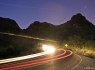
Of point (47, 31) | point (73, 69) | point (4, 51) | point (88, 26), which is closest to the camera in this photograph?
point (73, 69)

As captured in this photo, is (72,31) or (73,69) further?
(72,31)

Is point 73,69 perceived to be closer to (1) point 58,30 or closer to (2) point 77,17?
(1) point 58,30

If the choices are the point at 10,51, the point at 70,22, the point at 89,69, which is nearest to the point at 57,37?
the point at 70,22

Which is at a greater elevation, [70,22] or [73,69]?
[70,22]

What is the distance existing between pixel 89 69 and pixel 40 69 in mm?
3900

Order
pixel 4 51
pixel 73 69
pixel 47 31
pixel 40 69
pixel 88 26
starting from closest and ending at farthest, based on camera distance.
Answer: pixel 40 69, pixel 73 69, pixel 4 51, pixel 88 26, pixel 47 31

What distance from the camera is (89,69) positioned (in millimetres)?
13969

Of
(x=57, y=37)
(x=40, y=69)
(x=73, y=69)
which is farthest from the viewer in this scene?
(x=57, y=37)

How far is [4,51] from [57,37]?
2425 inches

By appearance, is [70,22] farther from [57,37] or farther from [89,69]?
[89,69]

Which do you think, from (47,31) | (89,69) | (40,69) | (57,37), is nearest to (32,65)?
(40,69)

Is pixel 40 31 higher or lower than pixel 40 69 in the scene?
higher

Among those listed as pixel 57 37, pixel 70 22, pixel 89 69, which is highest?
pixel 70 22

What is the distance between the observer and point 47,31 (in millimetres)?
142875
